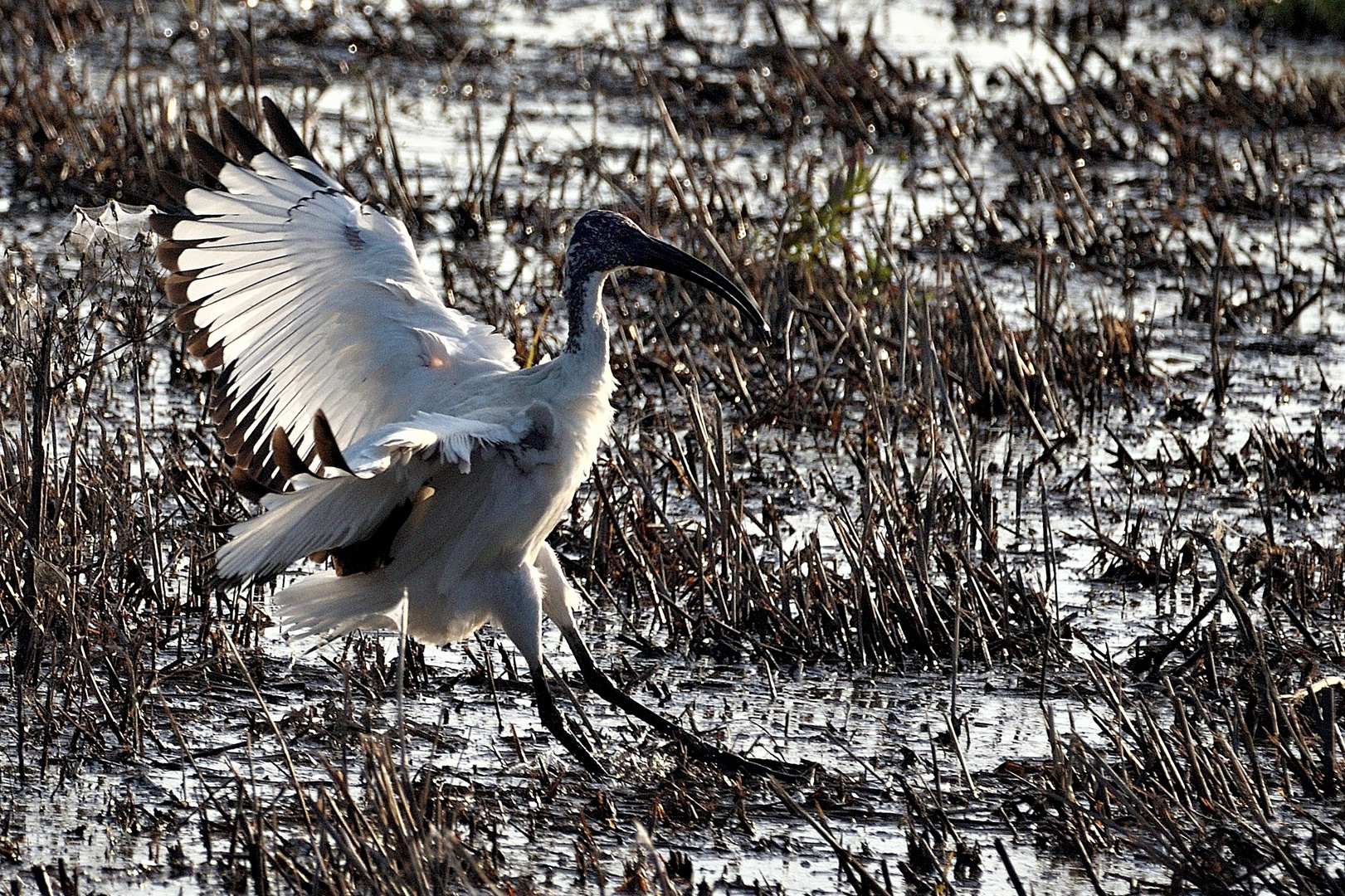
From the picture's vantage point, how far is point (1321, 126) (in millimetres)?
11328

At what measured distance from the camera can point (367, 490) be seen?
410 cm

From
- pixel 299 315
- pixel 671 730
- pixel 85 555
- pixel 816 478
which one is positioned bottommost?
pixel 816 478

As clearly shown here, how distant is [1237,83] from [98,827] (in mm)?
9242

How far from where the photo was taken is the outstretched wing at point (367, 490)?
3768 mm

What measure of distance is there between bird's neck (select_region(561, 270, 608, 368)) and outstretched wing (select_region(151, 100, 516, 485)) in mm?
279

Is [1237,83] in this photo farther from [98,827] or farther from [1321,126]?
[98,827]

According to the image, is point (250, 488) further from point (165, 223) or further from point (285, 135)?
point (285, 135)

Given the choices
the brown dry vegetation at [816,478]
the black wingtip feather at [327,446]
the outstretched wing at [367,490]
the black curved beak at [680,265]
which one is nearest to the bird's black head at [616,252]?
the black curved beak at [680,265]

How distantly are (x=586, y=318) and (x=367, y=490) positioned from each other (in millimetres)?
644

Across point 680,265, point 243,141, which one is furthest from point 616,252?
point 243,141

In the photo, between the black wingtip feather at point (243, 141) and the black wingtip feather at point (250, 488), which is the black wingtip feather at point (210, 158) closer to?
the black wingtip feather at point (243, 141)

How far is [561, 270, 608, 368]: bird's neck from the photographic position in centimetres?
440

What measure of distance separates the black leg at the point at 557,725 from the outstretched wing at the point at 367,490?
18.4 inches

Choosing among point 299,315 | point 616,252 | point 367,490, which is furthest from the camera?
point 299,315
